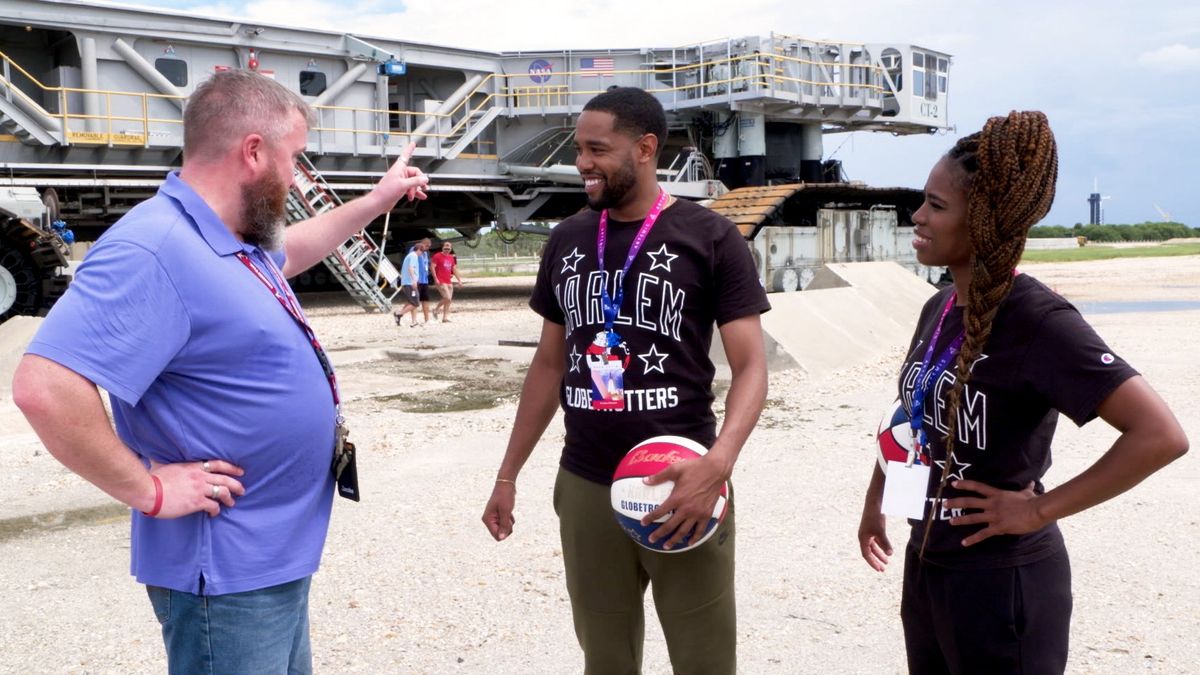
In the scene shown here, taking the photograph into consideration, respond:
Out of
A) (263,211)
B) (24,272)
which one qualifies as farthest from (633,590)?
(24,272)

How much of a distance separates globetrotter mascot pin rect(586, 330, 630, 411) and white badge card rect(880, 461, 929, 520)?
0.88 metres

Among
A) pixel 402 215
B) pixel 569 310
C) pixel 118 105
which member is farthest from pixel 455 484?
pixel 402 215

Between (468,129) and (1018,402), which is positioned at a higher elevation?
(468,129)

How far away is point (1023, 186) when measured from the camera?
8.38 feet

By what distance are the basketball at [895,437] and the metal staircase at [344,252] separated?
22847mm

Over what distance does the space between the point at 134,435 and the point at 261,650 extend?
0.62 m

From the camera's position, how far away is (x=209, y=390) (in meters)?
2.59

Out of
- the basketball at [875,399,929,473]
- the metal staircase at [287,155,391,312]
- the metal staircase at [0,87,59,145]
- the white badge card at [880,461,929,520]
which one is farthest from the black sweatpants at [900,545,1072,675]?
the metal staircase at [0,87,59,145]

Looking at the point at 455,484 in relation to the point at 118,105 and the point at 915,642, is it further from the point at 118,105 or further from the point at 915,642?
the point at 118,105

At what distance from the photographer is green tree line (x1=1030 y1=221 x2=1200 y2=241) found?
92000 millimetres

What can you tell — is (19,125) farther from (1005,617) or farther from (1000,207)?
(1005,617)

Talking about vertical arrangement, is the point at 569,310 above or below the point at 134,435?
above

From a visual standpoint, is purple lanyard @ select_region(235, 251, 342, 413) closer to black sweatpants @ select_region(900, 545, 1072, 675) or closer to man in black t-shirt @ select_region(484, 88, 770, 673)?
man in black t-shirt @ select_region(484, 88, 770, 673)

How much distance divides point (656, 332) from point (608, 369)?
19 cm
